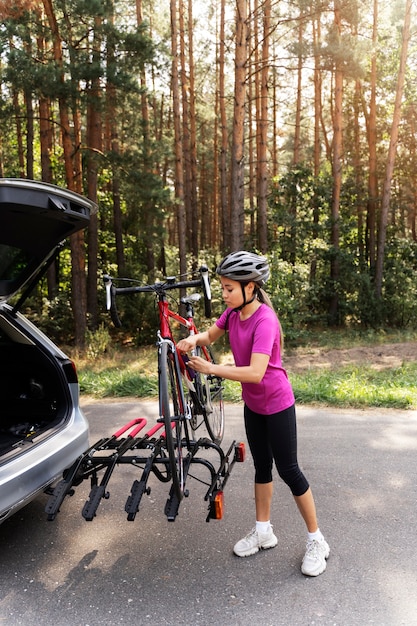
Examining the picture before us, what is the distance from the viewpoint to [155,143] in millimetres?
17000

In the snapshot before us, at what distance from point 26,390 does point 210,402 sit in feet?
5.13

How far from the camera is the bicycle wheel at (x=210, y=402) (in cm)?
456

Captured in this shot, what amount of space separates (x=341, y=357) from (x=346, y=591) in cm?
1193

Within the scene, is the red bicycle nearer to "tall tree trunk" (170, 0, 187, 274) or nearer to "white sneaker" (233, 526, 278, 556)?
"white sneaker" (233, 526, 278, 556)

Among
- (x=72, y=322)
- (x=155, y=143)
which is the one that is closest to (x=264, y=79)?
(x=155, y=143)

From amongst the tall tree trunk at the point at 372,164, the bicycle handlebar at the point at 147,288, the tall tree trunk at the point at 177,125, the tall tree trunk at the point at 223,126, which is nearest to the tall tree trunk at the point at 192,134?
the tall tree trunk at the point at 223,126

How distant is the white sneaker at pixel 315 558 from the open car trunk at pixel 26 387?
203cm

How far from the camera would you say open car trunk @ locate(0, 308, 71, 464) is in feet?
14.3

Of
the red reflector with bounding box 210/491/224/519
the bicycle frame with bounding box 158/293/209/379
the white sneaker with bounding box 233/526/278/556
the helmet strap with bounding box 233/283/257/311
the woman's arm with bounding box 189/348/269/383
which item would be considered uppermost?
the helmet strap with bounding box 233/283/257/311

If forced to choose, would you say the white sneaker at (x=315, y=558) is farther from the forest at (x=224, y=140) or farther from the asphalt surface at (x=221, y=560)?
the forest at (x=224, y=140)

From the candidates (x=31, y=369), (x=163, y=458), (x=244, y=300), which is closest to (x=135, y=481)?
(x=163, y=458)

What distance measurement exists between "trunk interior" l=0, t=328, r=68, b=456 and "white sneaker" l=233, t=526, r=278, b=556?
168 cm

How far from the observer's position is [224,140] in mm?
25000

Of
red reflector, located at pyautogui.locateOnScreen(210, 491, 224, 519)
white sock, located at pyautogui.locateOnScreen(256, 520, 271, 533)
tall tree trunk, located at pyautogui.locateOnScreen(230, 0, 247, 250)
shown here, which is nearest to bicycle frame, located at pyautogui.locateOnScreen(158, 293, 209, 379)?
red reflector, located at pyautogui.locateOnScreen(210, 491, 224, 519)
